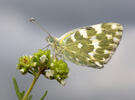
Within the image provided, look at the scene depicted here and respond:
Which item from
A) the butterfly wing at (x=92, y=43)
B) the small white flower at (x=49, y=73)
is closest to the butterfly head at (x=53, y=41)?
the butterfly wing at (x=92, y=43)

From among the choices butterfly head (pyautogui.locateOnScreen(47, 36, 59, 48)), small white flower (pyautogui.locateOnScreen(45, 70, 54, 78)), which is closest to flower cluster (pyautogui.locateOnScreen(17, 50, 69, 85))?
small white flower (pyautogui.locateOnScreen(45, 70, 54, 78))

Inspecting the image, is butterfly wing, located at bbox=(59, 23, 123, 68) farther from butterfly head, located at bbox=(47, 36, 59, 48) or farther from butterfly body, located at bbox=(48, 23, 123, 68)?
butterfly head, located at bbox=(47, 36, 59, 48)

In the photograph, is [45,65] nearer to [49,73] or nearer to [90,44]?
[49,73]

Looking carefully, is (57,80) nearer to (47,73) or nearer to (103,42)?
(47,73)

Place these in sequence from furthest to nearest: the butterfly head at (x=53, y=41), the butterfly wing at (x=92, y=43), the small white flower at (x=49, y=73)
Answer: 1. the butterfly wing at (x=92, y=43)
2. the butterfly head at (x=53, y=41)
3. the small white flower at (x=49, y=73)

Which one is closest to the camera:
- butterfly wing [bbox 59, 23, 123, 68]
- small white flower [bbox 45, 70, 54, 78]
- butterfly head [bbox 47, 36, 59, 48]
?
small white flower [bbox 45, 70, 54, 78]

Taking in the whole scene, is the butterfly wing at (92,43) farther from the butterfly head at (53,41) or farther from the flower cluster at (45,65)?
the flower cluster at (45,65)

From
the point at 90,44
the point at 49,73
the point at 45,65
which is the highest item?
the point at 90,44

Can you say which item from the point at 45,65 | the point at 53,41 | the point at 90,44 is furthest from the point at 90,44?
the point at 45,65
